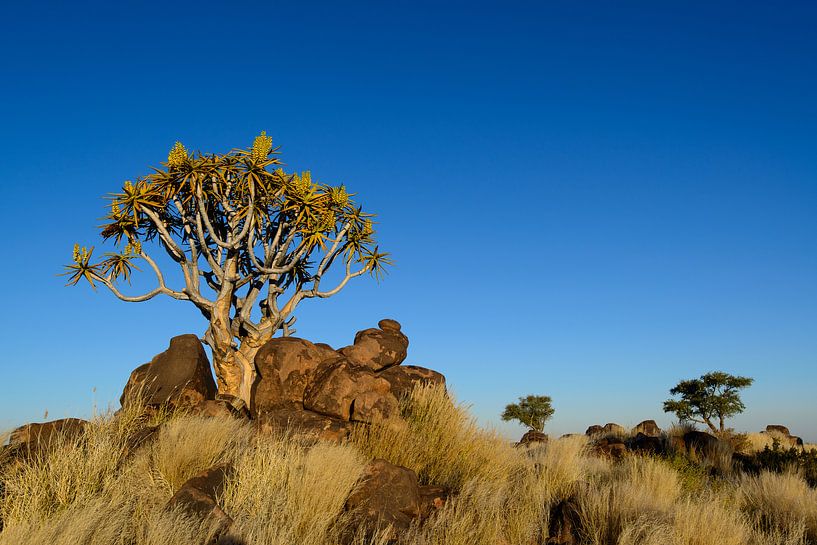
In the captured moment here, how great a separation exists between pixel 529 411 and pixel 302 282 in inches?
946

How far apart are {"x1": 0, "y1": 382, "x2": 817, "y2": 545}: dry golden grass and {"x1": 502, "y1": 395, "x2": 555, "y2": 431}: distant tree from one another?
28.3 meters

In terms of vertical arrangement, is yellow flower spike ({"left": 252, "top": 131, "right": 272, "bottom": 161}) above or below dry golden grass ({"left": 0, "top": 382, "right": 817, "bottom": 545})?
above

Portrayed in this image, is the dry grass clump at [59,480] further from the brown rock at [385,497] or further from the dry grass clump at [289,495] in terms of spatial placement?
the brown rock at [385,497]

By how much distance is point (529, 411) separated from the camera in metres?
40.7

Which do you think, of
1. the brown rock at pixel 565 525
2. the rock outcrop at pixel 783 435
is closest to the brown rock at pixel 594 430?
the rock outcrop at pixel 783 435

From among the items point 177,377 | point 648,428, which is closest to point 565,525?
point 177,377

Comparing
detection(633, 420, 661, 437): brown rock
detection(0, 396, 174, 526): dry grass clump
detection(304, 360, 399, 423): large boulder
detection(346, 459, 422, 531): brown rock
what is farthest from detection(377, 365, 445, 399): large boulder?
detection(633, 420, 661, 437): brown rock

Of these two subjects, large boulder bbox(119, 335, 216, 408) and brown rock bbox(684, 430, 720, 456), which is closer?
large boulder bbox(119, 335, 216, 408)

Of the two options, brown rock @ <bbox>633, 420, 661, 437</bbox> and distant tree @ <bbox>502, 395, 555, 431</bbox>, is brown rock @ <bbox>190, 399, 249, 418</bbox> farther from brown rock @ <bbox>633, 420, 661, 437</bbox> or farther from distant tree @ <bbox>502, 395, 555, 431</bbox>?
distant tree @ <bbox>502, 395, 555, 431</bbox>

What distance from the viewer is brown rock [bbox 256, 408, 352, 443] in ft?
34.9

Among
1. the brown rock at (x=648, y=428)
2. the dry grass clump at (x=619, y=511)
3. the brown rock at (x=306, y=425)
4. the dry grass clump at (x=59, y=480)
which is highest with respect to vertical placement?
the brown rock at (x=648, y=428)

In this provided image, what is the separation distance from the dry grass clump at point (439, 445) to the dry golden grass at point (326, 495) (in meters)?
0.03

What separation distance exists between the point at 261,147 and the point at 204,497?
46.5ft

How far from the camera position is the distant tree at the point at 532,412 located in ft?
131
